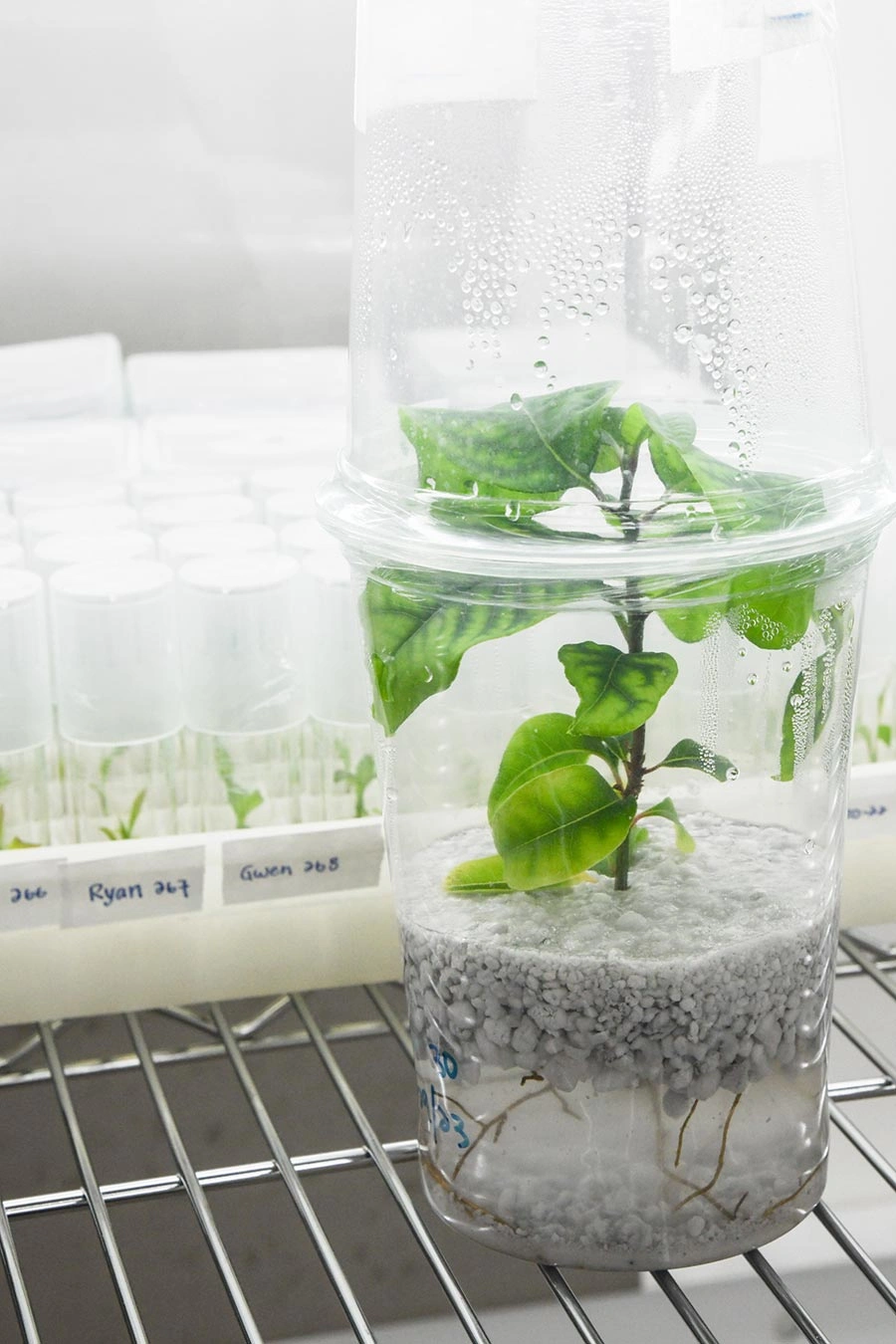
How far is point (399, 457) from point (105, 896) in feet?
0.90

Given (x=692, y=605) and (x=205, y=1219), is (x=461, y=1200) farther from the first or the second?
(x=692, y=605)

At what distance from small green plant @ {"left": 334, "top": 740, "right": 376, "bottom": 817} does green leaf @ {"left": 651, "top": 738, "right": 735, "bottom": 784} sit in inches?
10.0

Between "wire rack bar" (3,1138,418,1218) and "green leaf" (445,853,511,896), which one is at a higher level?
"green leaf" (445,853,511,896)

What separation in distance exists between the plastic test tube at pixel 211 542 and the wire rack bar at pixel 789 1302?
40cm

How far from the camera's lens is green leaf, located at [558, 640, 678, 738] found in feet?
1.53

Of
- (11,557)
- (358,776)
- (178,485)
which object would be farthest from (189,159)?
(358,776)

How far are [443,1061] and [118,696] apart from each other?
0.82 feet

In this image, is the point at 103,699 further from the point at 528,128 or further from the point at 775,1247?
the point at 775,1247

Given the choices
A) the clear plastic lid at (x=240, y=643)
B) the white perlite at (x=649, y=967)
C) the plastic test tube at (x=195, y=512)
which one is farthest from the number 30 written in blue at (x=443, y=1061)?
the plastic test tube at (x=195, y=512)

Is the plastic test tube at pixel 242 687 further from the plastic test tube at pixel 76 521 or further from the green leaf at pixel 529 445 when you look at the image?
the green leaf at pixel 529 445

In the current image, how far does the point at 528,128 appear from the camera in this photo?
18.6 inches

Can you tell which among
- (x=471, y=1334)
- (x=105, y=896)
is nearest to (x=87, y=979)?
(x=105, y=896)

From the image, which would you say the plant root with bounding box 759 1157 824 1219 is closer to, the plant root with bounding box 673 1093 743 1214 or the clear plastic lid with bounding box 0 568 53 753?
the plant root with bounding box 673 1093 743 1214

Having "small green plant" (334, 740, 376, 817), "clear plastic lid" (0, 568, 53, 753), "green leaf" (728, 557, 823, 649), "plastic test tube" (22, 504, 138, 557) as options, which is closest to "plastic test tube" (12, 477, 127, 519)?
"plastic test tube" (22, 504, 138, 557)
